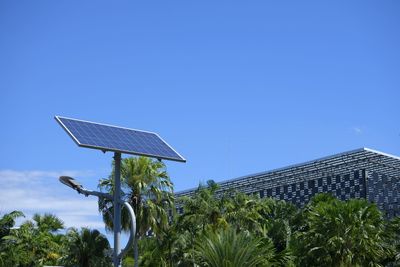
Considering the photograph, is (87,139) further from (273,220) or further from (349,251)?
(273,220)

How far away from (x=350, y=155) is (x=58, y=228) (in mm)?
37070

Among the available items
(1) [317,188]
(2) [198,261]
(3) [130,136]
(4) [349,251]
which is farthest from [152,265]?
(1) [317,188]

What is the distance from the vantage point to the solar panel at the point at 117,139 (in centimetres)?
2071

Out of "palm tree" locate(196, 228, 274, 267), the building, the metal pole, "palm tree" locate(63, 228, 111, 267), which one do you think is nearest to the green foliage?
"palm tree" locate(63, 228, 111, 267)

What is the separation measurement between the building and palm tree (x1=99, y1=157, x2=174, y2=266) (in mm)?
38039

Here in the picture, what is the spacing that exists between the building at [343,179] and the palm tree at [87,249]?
36881 mm

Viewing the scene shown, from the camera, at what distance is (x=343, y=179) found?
295 ft

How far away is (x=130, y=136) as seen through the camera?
23406mm

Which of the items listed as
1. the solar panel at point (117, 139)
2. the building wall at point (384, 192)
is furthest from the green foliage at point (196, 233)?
the building wall at point (384, 192)

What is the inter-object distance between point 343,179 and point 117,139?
71459 millimetres

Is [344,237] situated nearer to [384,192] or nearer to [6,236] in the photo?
[6,236]

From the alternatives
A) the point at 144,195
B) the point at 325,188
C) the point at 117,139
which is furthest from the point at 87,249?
the point at 325,188

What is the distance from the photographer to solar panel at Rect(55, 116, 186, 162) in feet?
67.9

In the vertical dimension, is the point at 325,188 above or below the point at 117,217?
above
